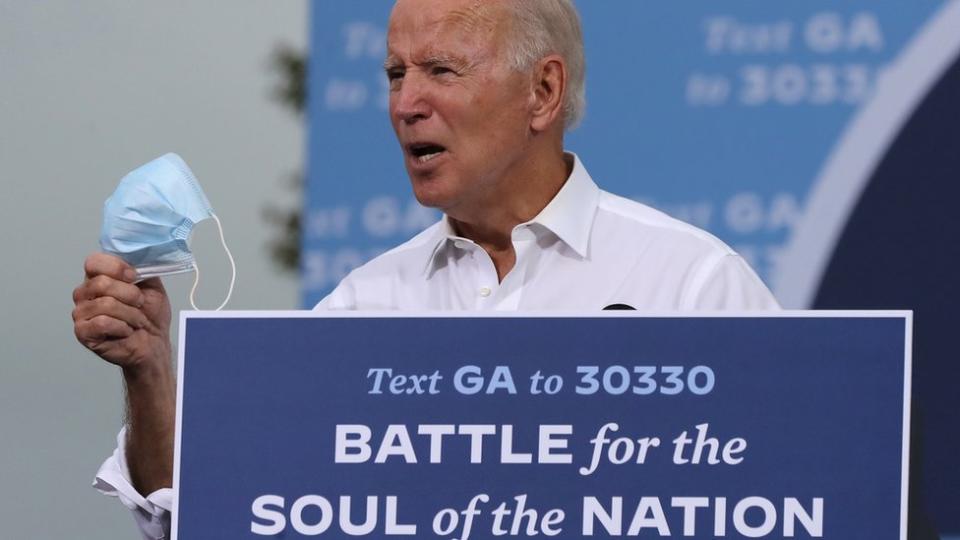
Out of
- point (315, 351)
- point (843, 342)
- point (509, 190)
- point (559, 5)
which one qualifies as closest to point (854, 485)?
point (843, 342)

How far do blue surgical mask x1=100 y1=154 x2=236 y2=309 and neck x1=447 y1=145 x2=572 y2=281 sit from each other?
1.37 feet

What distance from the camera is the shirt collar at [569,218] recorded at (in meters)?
2.13

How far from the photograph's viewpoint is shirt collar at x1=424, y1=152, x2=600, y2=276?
2.13 m

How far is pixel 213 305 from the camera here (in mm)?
3203

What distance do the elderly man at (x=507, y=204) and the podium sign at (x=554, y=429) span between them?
35cm

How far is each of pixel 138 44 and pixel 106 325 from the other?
1.65 m

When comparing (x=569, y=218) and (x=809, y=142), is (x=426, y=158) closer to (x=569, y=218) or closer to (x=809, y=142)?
(x=569, y=218)

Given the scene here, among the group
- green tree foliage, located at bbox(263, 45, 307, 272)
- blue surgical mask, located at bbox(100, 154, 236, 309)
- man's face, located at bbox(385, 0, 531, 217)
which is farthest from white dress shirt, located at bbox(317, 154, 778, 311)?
green tree foliage, located at bbox(263, 45, 307, 272)

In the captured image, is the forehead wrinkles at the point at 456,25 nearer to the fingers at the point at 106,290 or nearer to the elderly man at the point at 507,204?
the elderly man at the point at 507,204

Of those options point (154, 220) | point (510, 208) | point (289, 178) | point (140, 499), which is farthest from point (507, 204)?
point (289, 178)

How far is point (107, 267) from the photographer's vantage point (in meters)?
1.78

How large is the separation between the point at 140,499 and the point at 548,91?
0.78 meters

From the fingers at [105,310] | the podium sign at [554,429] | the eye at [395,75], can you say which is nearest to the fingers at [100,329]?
the fingers at [105,310]

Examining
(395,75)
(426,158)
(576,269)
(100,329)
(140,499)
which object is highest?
(395,75)
